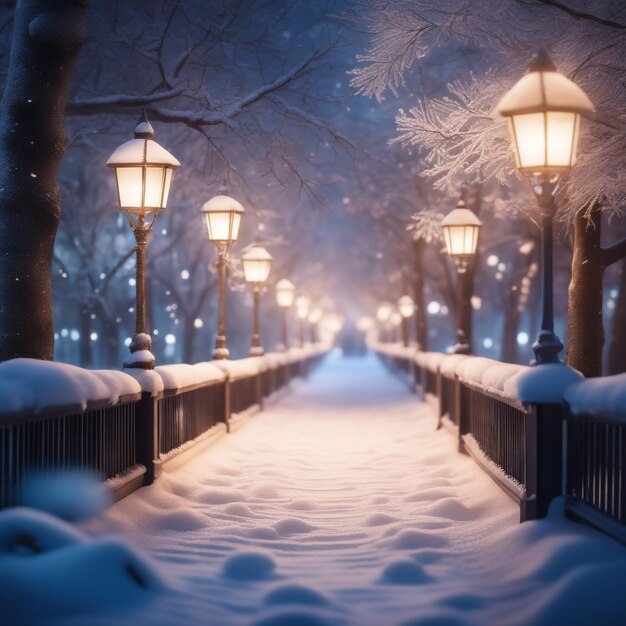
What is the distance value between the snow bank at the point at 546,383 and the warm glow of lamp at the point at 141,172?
4.70 meters

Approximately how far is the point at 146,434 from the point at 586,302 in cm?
646

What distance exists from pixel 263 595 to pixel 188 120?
8.44 m

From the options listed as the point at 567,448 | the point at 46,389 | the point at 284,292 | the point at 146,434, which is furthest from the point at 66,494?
the point at 284,292

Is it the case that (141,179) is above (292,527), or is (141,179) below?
above

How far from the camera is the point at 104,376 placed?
7.71 metres

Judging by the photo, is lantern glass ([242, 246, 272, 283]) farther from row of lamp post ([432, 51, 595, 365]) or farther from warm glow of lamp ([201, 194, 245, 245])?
row of lamp post ([432, 51, 595, 365])

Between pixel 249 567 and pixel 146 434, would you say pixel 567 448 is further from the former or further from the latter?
pixel 146 434

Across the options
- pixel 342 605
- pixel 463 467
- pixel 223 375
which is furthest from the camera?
pixel 223 375

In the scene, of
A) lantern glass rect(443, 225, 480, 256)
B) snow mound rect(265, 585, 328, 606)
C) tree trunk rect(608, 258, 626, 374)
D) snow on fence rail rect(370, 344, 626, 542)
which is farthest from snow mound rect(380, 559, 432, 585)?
tree trunk rect(608, 258, 626, 374)

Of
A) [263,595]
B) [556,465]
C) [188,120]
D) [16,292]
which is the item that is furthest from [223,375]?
[263,595]

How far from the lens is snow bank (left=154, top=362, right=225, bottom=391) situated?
10102 millimetres

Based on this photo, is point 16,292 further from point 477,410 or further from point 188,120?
point 477,410

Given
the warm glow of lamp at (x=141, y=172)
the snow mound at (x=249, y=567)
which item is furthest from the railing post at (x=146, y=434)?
the snow mound at (x=249, y=567)

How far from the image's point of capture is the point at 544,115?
22.8 ft
